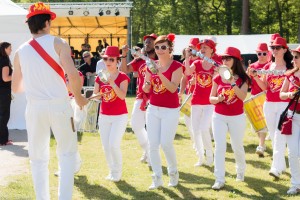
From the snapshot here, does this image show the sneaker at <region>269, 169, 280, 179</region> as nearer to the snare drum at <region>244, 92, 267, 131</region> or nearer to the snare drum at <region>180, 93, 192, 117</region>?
the snare drum at <region>244, 92, 267, 131</region>

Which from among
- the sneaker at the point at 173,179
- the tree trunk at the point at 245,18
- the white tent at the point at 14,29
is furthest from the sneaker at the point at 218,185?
the tree trunk at the point at 245,18

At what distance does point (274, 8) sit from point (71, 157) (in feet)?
146

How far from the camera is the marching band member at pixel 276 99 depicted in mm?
8570

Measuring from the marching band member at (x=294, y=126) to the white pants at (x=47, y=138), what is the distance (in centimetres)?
287

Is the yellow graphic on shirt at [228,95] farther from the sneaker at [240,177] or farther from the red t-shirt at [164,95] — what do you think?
the sneaker at [240,177]

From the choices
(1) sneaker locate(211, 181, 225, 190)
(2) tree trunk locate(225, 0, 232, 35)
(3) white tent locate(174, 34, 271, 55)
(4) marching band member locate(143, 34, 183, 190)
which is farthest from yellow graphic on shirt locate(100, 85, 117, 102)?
(2) tree trunk locate(225, 0, 232, 35)

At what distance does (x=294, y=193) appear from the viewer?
7.67 metres

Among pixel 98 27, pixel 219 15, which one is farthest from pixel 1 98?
pixel 219 15

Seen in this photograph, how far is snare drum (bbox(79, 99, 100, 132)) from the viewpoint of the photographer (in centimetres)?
958

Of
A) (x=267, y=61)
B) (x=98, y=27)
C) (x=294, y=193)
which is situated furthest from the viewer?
(x=98, y=27)

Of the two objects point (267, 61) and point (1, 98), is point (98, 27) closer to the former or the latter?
point (1, 98)

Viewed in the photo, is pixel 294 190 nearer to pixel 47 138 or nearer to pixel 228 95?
pixel 228 95

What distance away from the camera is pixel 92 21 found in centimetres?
2606

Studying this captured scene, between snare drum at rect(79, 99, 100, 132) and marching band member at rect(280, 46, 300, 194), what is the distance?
10.5 feet
